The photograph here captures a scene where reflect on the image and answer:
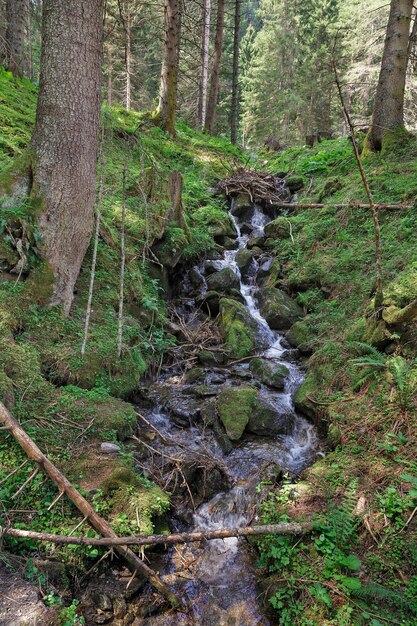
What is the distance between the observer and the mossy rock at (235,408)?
5480 millimetres

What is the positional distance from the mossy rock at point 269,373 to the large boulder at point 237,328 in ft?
1.88

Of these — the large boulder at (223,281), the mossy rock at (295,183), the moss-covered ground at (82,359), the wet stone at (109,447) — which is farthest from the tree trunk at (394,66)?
the wet stone at (109,447)

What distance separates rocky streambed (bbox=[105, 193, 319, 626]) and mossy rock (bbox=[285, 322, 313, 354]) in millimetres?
51

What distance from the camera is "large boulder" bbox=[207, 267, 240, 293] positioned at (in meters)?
9.20

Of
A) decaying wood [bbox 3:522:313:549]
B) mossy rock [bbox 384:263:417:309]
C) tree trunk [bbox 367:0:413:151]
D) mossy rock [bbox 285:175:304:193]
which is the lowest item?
decaying wood [bbox 3:522:313:549]

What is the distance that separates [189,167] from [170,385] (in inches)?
402

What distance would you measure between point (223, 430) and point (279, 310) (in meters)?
3.59

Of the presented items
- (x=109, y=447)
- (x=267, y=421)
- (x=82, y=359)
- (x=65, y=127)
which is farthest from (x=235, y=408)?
→ (x=65, y=127)

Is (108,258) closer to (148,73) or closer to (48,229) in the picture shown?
(48,229)

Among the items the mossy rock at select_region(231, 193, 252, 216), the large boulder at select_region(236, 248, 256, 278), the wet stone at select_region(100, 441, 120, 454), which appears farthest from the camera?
the mossy rock at select_region(231, 193, 252, 216)

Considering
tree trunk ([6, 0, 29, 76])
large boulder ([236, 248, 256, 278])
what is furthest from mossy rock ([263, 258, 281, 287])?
tree trunk ([6, 0, 29, 76])

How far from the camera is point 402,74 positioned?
932 cm

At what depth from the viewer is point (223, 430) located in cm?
555

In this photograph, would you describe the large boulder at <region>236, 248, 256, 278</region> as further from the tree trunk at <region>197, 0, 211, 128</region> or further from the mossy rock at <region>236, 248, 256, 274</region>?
the tree trunk at <region>197, 0, 211, 128</region>
